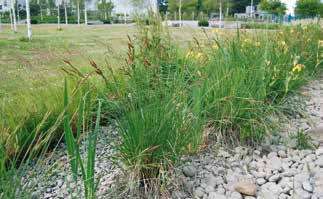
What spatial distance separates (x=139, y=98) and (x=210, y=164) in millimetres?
604

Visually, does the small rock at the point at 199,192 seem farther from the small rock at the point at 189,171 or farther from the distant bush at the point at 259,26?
the distant bush at the point at 259,26

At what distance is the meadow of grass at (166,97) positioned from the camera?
1.40 metres

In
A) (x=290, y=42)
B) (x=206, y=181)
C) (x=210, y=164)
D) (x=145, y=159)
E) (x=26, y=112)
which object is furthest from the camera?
(x=290, y=42)

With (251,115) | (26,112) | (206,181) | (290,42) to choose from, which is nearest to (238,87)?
(251,115)

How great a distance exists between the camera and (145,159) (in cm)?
143

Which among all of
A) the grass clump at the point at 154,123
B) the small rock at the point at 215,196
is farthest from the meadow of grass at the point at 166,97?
the small rock at the point at 215,196

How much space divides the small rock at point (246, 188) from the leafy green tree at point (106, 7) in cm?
3542

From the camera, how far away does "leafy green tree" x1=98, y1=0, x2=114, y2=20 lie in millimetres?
35594

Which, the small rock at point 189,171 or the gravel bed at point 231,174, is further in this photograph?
the small rock at point 189,171

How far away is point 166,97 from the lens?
57.4 inches

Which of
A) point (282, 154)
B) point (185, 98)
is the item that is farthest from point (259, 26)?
point (185, 98)

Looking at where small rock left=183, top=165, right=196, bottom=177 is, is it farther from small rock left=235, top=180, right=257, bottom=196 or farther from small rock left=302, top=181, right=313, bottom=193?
small rock left=302, top=181, right=313, bottom=193

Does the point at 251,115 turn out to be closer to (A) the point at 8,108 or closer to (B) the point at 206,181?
(B) the point at 206,181

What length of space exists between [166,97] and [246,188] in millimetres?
587
